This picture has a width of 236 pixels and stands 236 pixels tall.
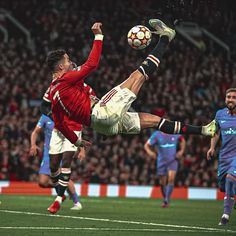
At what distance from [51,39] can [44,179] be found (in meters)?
14.0

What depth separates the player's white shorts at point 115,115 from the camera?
10.7 metres

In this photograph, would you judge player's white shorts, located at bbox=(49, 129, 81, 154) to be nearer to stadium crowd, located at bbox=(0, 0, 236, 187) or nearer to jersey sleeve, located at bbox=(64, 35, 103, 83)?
jersey sleeve, located at bbox=(64, 35, 103, 83)

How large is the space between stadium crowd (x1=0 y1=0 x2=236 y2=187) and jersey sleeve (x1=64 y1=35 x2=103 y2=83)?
33.7 feet

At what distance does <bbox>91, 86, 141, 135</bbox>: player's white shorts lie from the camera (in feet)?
35.1

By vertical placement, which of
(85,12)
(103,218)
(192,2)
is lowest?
(103,218)

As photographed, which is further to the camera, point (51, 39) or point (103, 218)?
point (51, 39)

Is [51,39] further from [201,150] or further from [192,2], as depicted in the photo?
[192,2]

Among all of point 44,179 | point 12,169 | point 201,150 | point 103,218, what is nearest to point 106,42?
point 201,150

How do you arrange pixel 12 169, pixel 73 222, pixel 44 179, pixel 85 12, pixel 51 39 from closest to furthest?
pixel 73 222 < pixel 44 179 < pixel 12 169 < pixel 51 39 < pixel 85 12

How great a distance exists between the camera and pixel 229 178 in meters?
11.8

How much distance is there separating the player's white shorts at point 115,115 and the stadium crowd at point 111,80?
1027 cm

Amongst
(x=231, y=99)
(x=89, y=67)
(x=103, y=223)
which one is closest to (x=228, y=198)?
(x=231, y=99)

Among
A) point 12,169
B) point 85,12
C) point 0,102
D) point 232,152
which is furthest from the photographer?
point 85,12

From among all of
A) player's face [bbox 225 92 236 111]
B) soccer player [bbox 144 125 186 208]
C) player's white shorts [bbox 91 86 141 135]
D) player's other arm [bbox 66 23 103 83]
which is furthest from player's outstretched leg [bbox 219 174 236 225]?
soccer player [bbox 144 125 186 208]
